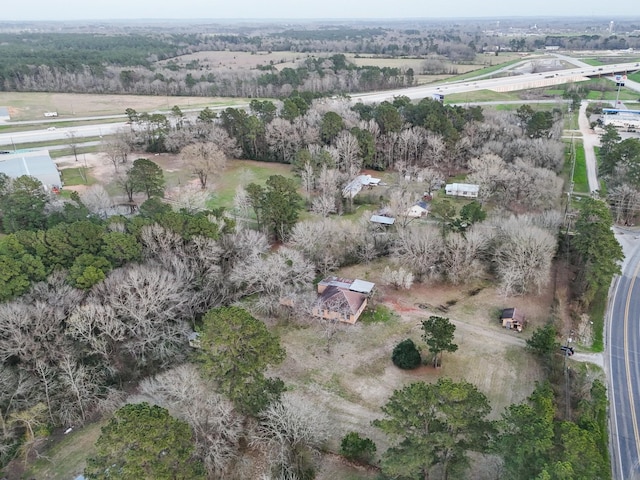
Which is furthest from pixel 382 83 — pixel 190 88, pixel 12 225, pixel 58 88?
pixel 12 225

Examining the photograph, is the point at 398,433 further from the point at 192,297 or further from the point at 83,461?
the point at 192,297

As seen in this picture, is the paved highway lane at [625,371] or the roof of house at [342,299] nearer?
the paved highway lane at [625,371]

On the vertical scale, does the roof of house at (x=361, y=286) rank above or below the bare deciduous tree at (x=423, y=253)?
below

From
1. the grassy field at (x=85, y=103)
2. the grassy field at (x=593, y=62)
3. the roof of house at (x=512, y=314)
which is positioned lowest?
the roof of house at (x=512, y=314)


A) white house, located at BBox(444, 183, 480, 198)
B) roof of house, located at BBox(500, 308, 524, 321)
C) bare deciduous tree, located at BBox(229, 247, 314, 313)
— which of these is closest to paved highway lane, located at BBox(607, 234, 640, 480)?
roof of house, located at BBox(500, 308, 524, 321)

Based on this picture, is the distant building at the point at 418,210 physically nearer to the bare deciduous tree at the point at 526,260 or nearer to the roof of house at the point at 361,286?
the bare deciduous tree at the point at 526,260

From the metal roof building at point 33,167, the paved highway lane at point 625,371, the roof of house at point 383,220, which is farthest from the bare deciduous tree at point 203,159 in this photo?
the paved highway lane at point 625,371
